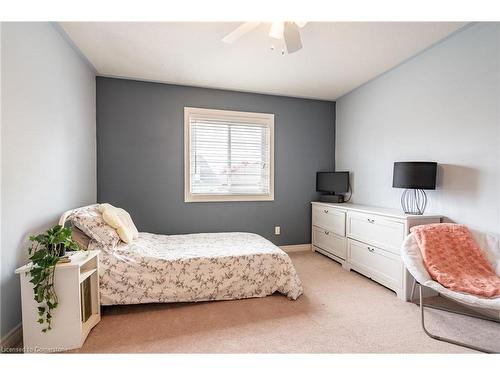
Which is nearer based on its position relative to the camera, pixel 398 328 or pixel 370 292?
pixel 398 328

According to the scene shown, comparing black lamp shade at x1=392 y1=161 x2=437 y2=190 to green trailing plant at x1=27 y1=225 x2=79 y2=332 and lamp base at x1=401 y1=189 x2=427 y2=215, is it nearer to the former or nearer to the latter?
lamp base at x1=401 y1=189 x2=427 y2=215

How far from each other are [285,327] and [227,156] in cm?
244

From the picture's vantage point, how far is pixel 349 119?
147 inches

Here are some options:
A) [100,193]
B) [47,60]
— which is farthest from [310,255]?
[47,60]

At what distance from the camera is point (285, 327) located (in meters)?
1.87

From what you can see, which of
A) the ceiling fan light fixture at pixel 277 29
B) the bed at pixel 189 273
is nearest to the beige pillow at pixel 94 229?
the bed at pixel 189 273

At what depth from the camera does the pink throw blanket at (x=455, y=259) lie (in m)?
1.73

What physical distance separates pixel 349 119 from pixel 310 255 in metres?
2.25

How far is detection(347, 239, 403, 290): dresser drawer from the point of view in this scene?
2404 millimetres

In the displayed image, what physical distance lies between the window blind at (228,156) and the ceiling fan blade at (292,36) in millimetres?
1742

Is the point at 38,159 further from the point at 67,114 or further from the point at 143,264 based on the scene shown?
the point at 143,264

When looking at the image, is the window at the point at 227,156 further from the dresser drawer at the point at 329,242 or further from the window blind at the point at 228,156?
the dresser drawer at the point at 329,242

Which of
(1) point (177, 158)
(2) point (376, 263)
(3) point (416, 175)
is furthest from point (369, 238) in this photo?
(1) point (177, 158)

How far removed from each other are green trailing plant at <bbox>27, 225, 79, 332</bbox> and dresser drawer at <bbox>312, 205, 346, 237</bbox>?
3.00 m
